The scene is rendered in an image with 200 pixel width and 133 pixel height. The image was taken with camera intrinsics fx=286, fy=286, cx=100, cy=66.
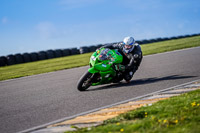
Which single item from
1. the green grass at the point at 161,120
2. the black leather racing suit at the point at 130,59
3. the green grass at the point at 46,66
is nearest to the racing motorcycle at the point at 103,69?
the black leather racing suit at the point at 130,59

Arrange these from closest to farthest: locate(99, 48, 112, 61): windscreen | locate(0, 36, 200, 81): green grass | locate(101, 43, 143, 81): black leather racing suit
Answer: locate(99, 48, 112, 61): windscreen → locate(101, 43, 143, 81): black leather racing suit → locate(0, 36, 200, 81): green grass

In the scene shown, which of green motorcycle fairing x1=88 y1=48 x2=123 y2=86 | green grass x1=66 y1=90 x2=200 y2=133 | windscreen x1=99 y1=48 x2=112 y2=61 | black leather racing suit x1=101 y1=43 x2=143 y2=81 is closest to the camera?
green grass x1=66 y1=90 x2=200 y2=133

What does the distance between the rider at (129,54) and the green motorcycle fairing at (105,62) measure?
0.34 metres

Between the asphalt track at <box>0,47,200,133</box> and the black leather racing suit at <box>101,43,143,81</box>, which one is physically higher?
the black leather racing suit at <box>101,43,143,81</box>

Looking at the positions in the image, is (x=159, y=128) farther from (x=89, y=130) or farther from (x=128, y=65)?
(x=128, y=65)

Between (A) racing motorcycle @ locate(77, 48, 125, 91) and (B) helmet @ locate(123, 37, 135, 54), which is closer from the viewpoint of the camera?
(A) racing motorcycle @ locate(77, 48, 125, 91)

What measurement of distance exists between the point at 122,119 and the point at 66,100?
8.24ft

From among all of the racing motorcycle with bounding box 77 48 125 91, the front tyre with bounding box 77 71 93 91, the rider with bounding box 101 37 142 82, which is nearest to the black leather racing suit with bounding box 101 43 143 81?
the rider with bounding box 101 37 142 82

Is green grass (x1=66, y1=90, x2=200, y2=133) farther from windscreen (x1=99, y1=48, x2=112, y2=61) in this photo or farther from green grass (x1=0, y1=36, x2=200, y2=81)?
green grass (x1=0, y1=36, x2=200, y2=81)

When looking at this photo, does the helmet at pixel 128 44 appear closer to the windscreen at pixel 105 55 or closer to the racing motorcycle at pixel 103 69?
the racing motorcycle at pixel 103 69

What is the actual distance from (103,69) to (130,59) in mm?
1154

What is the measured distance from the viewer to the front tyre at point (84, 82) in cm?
764

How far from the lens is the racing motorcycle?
25.2 feet

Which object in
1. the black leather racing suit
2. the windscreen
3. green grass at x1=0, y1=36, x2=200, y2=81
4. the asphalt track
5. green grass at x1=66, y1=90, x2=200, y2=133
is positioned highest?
the windscreen
